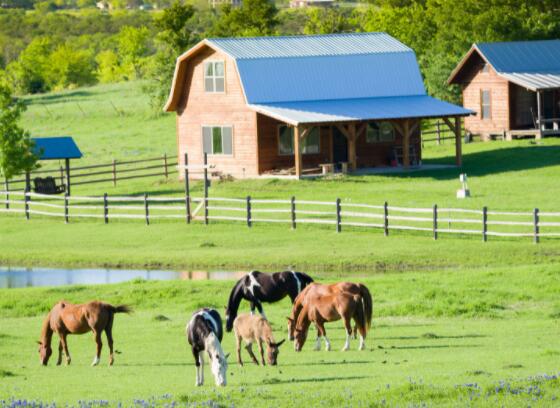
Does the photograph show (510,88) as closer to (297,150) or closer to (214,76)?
(214,76)

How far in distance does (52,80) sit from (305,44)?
83.8 metres

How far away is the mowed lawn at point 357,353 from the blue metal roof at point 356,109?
901 inches

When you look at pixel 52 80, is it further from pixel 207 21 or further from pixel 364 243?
pixel 364 243

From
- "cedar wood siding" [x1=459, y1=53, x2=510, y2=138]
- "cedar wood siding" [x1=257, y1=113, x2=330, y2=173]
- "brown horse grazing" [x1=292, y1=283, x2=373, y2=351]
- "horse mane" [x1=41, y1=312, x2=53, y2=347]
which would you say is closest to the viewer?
"brown horse grazing" [x1=292, y1=283, x2=373, y2=351]

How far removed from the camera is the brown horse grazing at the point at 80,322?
21516 millimetres

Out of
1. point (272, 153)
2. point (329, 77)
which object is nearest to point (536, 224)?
point (272, 153)

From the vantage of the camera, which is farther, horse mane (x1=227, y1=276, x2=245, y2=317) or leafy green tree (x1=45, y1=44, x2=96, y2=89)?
leafy green tree (x1=45, y1=44, x2=96, y2=89)

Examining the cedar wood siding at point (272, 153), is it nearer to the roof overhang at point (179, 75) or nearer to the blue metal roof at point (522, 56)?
the roof overhang at point (179, 75)

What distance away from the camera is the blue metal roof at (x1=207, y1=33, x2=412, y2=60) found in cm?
5875

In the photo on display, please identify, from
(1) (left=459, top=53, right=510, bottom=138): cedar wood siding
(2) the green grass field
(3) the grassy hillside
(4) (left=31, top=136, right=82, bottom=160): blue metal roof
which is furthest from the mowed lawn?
(3) the grassy hillside

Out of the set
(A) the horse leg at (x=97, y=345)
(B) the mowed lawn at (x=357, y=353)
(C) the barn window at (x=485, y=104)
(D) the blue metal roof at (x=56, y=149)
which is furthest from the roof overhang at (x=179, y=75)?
(A) the horse leg at (x=97, y=345)

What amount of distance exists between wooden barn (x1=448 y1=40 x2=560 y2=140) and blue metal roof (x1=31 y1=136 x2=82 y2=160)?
21.5 meters

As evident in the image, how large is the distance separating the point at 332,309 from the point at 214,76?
3757cm

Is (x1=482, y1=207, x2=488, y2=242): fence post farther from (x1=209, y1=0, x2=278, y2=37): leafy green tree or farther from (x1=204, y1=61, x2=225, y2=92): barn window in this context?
(x1=209, y1=0, x2=278, y2=37): leafy green tree
